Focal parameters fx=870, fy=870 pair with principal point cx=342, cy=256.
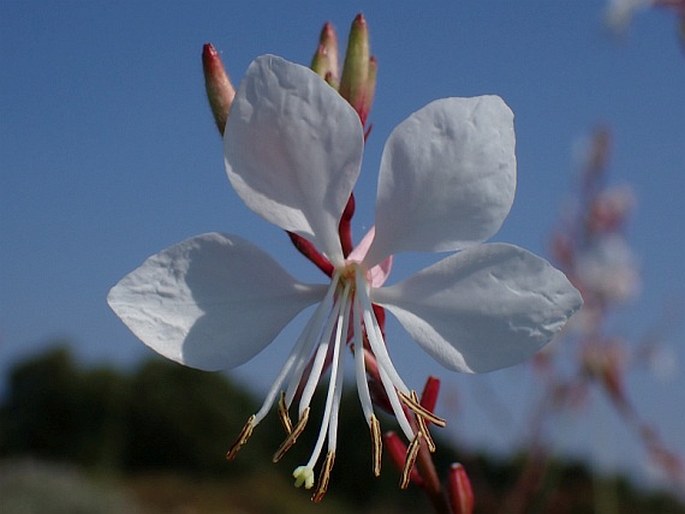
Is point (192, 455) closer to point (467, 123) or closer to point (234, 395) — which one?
point (234, 395)

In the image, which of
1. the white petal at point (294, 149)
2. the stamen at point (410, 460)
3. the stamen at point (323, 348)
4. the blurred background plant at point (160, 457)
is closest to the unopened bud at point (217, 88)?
the white petal at point (294, 149)

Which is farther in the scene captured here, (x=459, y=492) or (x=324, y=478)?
(x=459, y=492)

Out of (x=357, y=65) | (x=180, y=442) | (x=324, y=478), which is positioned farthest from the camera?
(x=180, y=442)

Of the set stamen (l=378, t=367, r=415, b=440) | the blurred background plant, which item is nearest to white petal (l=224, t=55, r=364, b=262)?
stamen (l=378, t=367, r=415, b=440)

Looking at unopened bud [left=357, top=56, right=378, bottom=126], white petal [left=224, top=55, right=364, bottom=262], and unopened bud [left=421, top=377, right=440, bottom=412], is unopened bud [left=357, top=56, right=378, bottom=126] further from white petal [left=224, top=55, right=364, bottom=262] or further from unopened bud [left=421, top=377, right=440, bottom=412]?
unopened bud [left=421, top=377, right=440, bottom=412]

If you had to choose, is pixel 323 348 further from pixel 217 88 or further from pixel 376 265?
pixel 217 88

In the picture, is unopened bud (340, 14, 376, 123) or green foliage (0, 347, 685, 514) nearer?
unopened bud (340, 14, 376, 123)

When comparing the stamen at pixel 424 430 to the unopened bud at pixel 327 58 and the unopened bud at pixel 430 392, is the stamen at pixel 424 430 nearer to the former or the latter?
the unopened bud at pixel 430 392

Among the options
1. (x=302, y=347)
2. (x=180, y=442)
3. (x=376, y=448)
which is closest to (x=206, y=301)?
(x=302, y=347)
